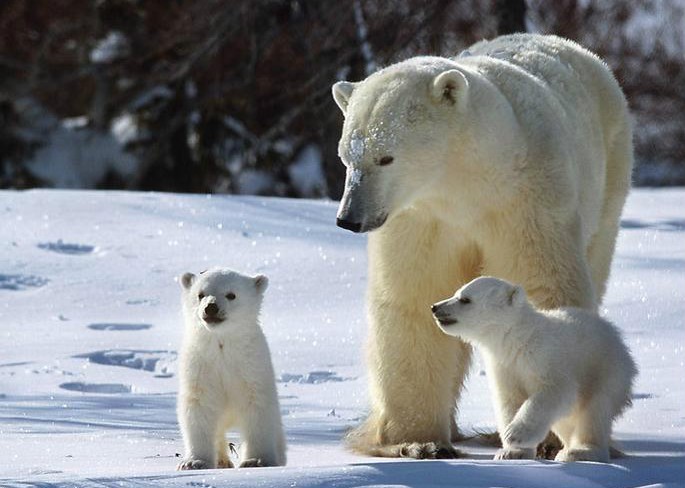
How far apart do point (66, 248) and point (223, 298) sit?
4.55 meters

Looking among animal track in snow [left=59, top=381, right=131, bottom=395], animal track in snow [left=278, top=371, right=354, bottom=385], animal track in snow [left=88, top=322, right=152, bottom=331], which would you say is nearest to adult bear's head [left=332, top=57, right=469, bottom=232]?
animal track in snow [left=278, top=371, right=354, bottom=385]

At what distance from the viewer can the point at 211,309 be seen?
16.5 feet

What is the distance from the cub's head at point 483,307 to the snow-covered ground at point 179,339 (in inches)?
21.8

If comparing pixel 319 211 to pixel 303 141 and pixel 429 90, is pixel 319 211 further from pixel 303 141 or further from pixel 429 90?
pixel 303 141

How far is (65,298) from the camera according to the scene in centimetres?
862

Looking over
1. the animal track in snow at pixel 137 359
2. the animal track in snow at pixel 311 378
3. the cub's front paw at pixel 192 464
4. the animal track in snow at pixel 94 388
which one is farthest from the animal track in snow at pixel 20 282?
the cub's front paw at pixel 192 464

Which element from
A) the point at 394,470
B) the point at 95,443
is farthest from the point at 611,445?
the point at 95,443

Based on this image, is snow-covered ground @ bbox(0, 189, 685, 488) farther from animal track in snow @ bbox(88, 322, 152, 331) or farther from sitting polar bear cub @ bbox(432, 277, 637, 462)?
sitting polar bear cub @ bbox(432, 277, 637, 462)

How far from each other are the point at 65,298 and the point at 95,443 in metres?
3.22

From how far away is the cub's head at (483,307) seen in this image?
5.02 m

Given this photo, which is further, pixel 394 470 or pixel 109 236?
pixel 109 236

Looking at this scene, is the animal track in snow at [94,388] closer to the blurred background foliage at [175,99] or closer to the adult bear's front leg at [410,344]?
the adult bear's front leg at [410,344]

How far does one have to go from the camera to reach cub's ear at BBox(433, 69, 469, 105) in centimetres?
523

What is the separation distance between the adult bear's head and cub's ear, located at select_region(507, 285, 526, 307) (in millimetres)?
491
